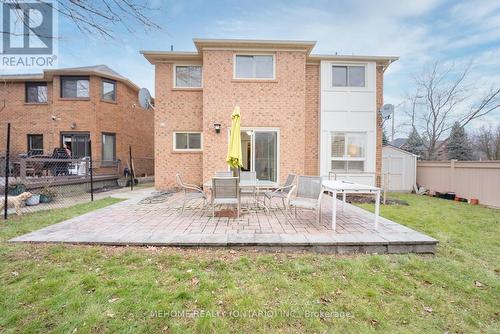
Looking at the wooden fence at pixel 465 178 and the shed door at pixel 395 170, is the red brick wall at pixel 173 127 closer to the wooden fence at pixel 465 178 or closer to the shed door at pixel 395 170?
the shed door at pixel 395 170

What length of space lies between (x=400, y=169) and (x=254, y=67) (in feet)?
30.3

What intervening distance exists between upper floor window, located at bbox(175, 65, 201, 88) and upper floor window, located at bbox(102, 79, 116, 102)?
21.6 ft

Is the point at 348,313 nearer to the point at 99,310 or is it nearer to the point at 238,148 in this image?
the point at 99,310

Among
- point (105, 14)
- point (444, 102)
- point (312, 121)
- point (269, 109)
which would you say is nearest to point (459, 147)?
point (444, 102)

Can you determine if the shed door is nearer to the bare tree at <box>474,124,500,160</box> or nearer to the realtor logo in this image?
the realtor logo

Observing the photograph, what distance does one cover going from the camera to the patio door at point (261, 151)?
959 centimetres

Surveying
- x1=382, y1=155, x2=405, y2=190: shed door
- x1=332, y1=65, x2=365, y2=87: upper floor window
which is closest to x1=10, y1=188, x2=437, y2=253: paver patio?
x1=332, y1=65, x2=365, y2=87: upper floor window

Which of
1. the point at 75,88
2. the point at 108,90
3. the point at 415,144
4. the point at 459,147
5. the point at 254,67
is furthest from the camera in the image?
the point at 415,144

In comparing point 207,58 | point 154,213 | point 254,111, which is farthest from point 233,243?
point 207,58

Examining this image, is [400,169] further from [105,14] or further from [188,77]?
[105,14]

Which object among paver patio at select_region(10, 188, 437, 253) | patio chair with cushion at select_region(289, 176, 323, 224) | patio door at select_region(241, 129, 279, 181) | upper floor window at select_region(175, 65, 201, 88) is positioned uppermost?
upper floor window at select_region(175, 65, 201, 88)

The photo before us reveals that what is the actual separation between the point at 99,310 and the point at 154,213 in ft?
12.3

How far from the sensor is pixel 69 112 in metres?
13.5

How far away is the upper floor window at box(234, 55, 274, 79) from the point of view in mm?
9492
